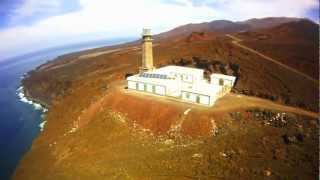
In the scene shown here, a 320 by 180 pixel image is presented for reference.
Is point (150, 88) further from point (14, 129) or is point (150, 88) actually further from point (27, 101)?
point (27, 101)

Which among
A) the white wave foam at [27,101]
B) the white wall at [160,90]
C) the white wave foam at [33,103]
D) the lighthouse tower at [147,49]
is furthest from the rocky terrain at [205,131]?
the white wave foam at [27,101]

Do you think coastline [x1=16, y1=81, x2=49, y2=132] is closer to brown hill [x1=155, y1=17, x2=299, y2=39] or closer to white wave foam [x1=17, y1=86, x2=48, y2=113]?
white wave foam [x1=17, y1=86, x2=48, y2=113]

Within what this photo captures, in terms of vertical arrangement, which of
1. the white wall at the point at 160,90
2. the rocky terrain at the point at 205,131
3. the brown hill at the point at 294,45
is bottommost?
the rocky terrain at the point at 205,131

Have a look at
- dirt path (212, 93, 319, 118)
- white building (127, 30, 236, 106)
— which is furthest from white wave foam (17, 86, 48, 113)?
dirt path (212, 93, 319, 118)

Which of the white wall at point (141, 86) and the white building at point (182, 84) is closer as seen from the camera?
the white building at point (182, 84)

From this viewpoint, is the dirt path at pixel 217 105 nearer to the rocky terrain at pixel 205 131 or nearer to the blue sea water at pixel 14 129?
the rocky terrain at pixel 205 131

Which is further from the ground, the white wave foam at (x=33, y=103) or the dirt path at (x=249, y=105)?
the dirt path at (x=249, y=105)
